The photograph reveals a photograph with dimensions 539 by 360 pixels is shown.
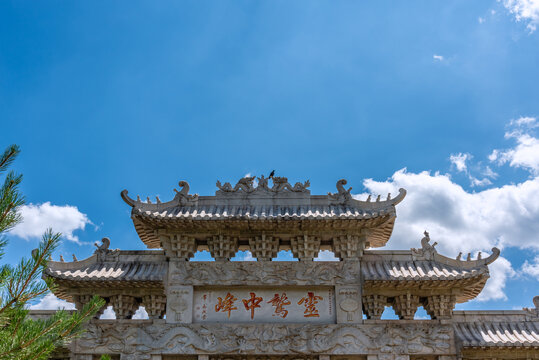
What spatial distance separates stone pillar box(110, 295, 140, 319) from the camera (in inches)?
457

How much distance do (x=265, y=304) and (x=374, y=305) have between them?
2.42m

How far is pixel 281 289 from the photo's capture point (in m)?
11.8

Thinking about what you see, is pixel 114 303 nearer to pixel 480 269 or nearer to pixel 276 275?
pixel 276 275

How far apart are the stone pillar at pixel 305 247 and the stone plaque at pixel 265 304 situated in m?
0.75

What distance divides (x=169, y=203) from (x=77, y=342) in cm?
366

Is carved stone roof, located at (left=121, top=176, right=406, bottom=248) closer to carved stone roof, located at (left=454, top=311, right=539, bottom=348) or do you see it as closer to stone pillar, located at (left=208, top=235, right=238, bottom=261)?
stone pillar, located at (left=208, top=235, right=238, bottom=261)

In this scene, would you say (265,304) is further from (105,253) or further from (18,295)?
(18,295)

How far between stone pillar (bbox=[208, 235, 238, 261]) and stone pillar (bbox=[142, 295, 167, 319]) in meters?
1.50

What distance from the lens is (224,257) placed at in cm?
1208

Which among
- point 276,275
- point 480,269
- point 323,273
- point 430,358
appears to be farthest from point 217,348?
point 480,269

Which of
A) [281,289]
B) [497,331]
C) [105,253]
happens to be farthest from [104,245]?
[497,331]

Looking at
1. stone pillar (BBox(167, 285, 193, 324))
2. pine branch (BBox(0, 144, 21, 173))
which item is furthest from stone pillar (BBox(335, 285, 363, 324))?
pine branch (BBox(0, 144, 21, 173))

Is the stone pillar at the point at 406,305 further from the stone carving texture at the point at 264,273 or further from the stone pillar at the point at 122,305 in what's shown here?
the stone pillar at the point at 122,305

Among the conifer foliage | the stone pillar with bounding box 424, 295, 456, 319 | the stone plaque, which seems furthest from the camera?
the stone pillar with bounding box 424, 295, 456, 319
